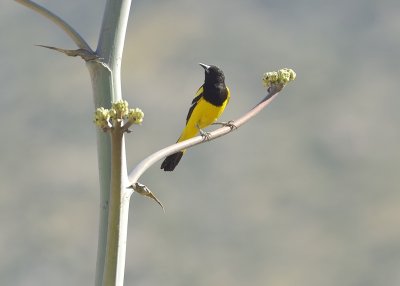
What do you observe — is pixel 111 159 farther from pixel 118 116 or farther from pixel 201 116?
pixel 201 116

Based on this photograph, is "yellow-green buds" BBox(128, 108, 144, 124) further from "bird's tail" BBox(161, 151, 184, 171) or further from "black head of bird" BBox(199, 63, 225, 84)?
"black head of bird" BBox(199, 63, 225, 84)

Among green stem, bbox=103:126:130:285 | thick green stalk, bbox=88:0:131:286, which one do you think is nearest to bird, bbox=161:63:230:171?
thick green stalk, bbox=88:0:131:286

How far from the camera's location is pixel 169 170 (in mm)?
6246

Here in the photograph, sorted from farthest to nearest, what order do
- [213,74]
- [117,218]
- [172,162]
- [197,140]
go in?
[213,74]
[172,162]
[197,140]
[117,218]

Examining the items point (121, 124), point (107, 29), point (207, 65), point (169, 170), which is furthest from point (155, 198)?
point (207, 65)

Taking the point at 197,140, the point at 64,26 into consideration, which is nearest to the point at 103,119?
the point at 197,140

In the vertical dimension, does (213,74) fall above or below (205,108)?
above

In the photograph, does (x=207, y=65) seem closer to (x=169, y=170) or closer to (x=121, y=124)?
(x=169, y=170)

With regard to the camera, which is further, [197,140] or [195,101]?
[195,101]

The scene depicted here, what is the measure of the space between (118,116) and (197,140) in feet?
2.21

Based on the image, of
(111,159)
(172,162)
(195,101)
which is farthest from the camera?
(195,101)

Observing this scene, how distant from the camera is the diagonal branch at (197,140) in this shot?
2502 millimetres

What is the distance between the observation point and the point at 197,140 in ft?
8.93

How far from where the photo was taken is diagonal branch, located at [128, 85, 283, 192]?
98.5 inches
